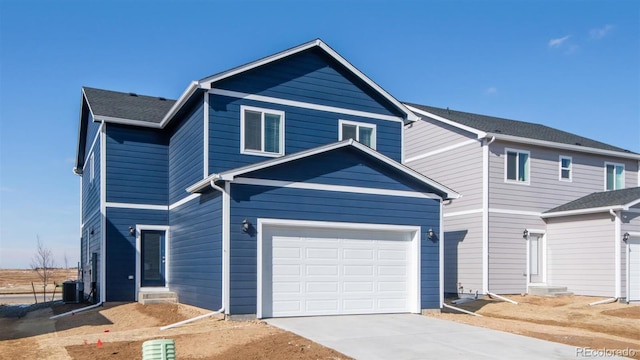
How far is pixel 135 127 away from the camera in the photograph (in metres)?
18.4

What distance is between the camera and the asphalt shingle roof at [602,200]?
1875cm

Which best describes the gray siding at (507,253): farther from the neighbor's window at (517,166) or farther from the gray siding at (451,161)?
the neighbor's window at (517,166)

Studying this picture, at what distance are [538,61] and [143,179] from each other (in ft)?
44.9

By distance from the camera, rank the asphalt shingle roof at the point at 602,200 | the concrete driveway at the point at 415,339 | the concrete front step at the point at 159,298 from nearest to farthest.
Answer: the concrete driveway at the point at 415,339
the concrete front step at the point at 159,298
the asphalt shingle roof at the point at 602,200

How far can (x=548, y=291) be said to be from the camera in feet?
63.6

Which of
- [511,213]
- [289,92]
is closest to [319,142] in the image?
[289,92]

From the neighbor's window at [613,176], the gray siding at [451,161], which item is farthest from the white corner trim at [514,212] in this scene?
the neighbor's window at [613,176]

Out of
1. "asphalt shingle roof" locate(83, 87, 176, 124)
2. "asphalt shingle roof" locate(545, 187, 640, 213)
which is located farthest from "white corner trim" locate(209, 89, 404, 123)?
"asphalt shingle roof" locate(545, 187, 640, 213)

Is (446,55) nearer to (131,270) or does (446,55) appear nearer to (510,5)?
(510,5)

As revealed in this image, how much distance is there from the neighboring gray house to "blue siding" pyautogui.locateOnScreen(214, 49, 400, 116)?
13.0 feet

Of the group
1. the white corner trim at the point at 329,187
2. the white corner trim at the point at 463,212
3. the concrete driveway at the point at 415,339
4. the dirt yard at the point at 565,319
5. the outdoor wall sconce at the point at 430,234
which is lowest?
the dirt yard at the point at 565,319

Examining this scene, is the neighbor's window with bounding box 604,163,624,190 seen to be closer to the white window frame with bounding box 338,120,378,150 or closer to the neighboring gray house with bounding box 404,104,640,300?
A: the neighboring gray house with bounding box 404,104,640,300

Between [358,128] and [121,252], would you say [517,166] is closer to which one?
[358,128]

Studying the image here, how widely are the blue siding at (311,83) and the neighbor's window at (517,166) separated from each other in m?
4.75
